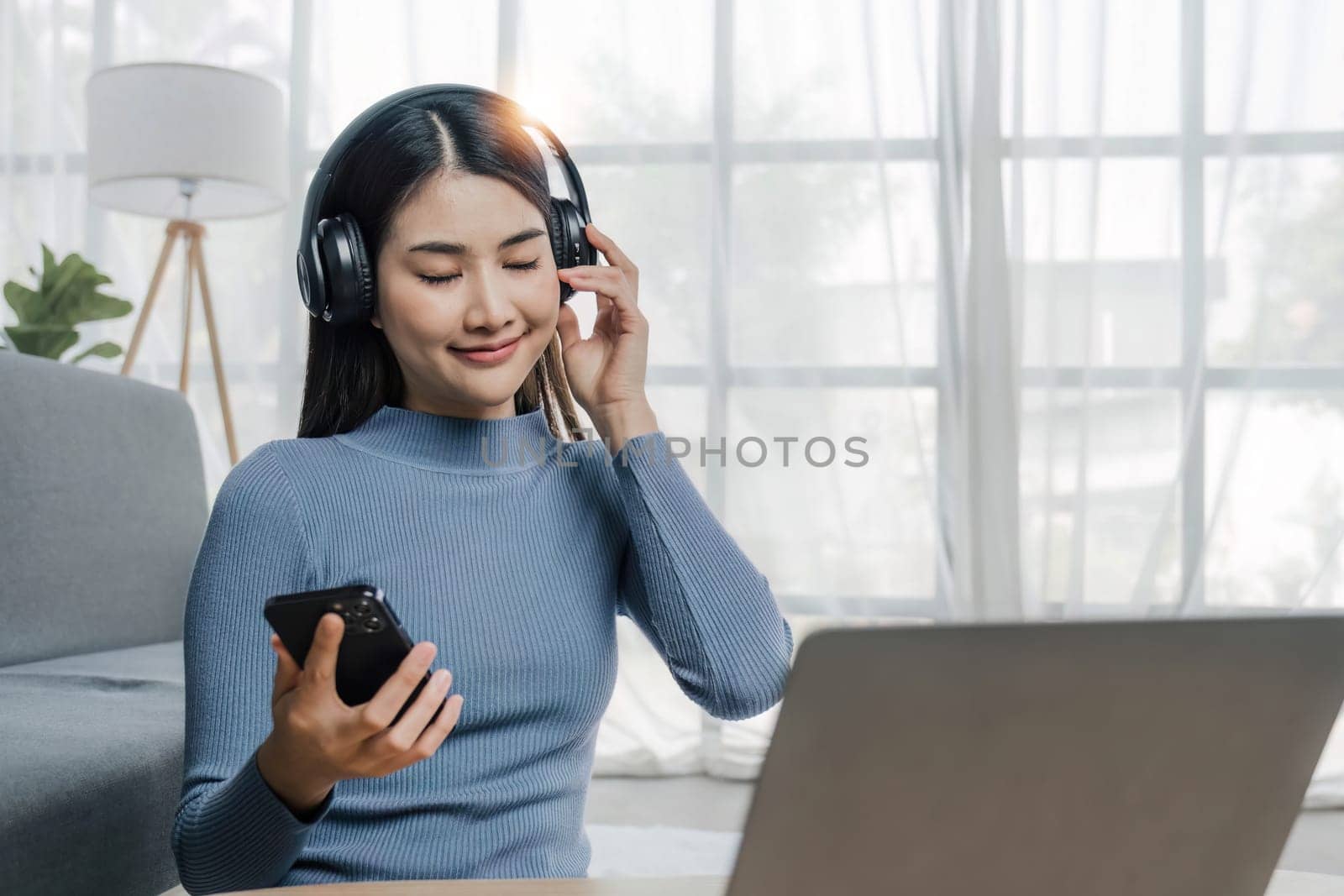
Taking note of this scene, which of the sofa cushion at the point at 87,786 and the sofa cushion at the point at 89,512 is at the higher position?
the sofa cushion at the point at 89,512

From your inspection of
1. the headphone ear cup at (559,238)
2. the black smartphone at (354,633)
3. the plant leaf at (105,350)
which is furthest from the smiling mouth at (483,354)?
the plant leaf at (105,350)

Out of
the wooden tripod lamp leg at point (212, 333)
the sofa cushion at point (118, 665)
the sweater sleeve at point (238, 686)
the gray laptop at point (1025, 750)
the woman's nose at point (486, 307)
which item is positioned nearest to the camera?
the gray laptop at point (1025, 750)

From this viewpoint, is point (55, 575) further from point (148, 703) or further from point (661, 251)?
point (661, 251)

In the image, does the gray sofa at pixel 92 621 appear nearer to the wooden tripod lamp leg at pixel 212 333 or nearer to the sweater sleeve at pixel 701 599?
the wooden tripod lamp leg at pixel 212 333

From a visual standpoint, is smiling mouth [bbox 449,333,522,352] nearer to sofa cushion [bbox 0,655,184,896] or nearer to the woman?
the woman

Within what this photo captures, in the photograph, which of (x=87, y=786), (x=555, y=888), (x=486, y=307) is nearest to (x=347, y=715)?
(x=555, y=888)

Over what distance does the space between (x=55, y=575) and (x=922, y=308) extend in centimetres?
204

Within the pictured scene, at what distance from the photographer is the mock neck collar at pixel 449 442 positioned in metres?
0.89

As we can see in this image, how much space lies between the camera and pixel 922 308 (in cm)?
284

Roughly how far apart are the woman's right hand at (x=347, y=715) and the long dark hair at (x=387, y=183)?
1.28ft

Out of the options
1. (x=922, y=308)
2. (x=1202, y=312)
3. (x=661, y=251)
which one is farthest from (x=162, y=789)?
(x=1202, y=312)

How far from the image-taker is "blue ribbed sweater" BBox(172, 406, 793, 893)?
71 centimetres

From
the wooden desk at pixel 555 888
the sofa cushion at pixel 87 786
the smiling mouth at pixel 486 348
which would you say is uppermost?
the smiling mouth at pixel 486 348

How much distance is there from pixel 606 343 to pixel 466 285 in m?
0.17
